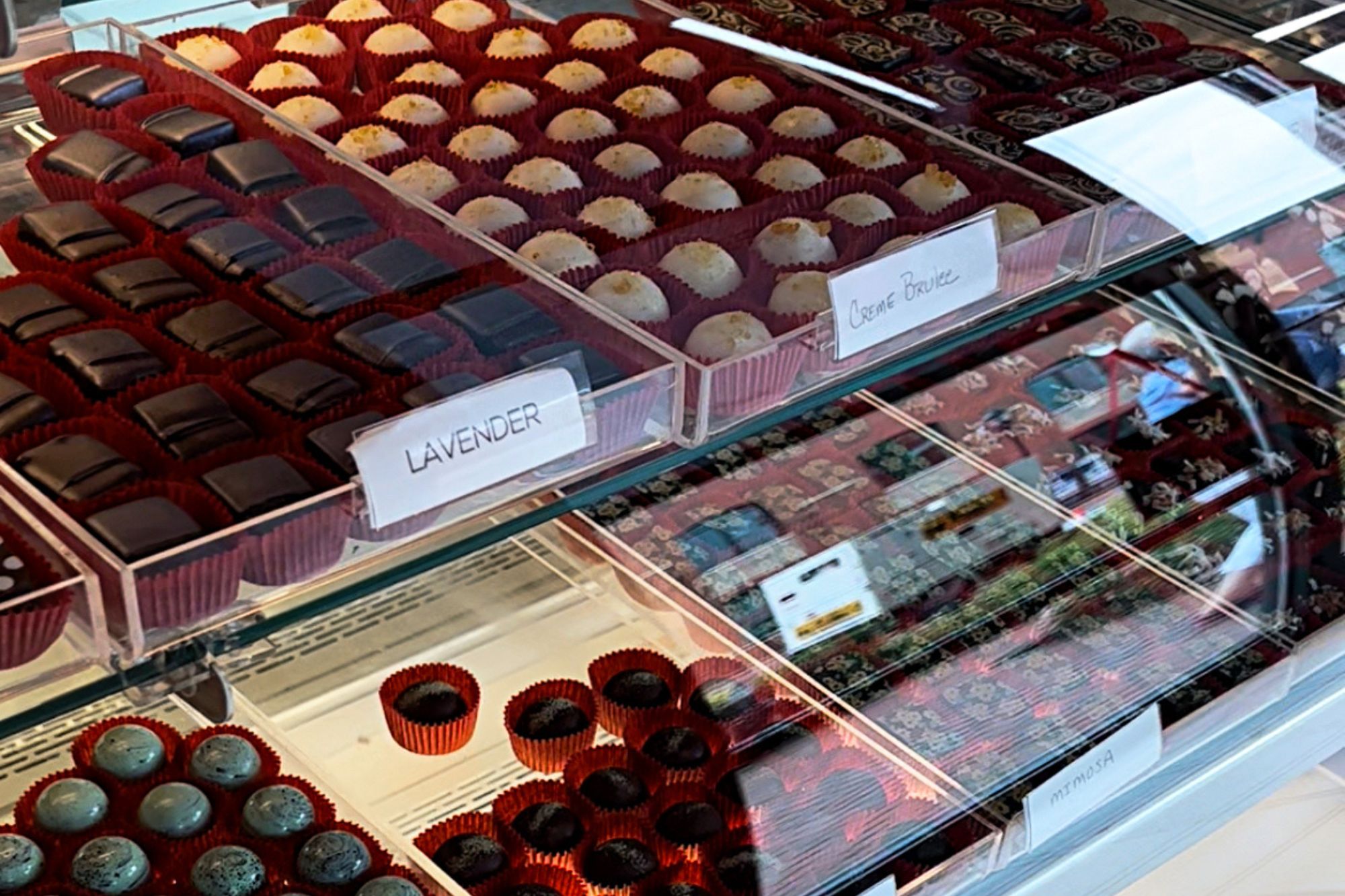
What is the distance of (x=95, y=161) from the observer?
156 cm

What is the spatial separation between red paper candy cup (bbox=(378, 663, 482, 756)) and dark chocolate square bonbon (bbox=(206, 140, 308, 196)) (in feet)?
1.91

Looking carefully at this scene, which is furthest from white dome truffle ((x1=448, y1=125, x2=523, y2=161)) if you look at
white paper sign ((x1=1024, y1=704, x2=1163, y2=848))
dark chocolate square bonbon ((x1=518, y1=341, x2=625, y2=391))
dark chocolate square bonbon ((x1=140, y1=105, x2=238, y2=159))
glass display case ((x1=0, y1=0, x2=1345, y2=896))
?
white paper sign ((x1=1024, y1=704, x2=1163, y2=848))

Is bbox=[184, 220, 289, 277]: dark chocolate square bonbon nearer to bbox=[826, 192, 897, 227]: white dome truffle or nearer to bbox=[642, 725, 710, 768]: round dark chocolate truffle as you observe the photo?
bbox=[826, 192, 897, 227]: white dome truffle

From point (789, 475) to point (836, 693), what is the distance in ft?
1.04

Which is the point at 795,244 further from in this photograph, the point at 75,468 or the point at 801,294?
the point at 75,468

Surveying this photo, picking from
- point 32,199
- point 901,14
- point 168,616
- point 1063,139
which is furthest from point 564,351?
point 901,14

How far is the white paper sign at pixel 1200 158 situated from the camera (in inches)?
68.1

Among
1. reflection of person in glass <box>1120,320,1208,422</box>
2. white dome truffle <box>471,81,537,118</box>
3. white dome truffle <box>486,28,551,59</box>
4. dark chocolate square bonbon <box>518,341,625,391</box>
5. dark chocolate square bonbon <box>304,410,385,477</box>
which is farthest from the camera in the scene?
reflection of person in glass <box>1120,320,1208,422</box>

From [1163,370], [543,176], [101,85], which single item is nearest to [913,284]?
[543,176]

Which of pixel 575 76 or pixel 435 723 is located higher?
pixel 575 76

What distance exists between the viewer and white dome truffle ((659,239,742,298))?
154cm

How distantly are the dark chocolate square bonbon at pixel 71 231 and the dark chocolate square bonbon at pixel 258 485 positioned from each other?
38 centimetres

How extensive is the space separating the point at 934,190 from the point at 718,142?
0.25 m

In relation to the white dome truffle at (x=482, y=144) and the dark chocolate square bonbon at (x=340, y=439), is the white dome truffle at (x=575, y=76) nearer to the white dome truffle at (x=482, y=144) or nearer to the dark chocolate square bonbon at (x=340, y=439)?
the white dome truffle at (x=482, y=144)
